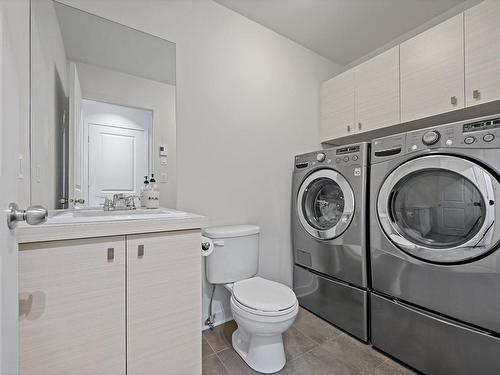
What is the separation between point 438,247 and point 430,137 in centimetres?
59

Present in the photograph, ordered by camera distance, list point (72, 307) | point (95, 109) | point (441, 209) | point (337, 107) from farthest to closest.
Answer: point (337, 107)
point (95, 109)
point (441, 209)
point (72, 307)

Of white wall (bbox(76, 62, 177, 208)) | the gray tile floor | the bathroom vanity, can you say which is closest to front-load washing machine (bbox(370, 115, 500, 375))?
the gray tile floor

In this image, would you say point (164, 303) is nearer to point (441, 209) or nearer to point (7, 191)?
point (7, 191)

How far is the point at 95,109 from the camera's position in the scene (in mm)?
1435

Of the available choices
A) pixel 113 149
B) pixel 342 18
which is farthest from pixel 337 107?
pixel 113 149

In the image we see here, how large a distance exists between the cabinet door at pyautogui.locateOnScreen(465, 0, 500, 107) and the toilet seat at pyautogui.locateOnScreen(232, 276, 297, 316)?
1.61 meters

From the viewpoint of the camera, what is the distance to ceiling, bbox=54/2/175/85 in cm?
136

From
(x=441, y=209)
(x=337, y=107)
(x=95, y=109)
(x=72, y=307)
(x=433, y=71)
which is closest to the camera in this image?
(x=72, y=307)

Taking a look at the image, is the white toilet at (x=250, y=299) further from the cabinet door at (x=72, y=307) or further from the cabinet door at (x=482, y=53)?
the cabinet door at (x=482, y=53)

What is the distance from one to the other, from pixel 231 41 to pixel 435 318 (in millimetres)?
2253

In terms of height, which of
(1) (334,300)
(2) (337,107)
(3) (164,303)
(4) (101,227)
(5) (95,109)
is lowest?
(1) (334,300)

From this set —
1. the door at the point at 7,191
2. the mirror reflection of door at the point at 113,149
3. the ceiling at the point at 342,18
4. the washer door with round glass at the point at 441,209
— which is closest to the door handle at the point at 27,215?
the door at the point at 7,191

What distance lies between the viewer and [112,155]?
4.87 feet

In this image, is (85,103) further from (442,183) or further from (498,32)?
(498,32)
